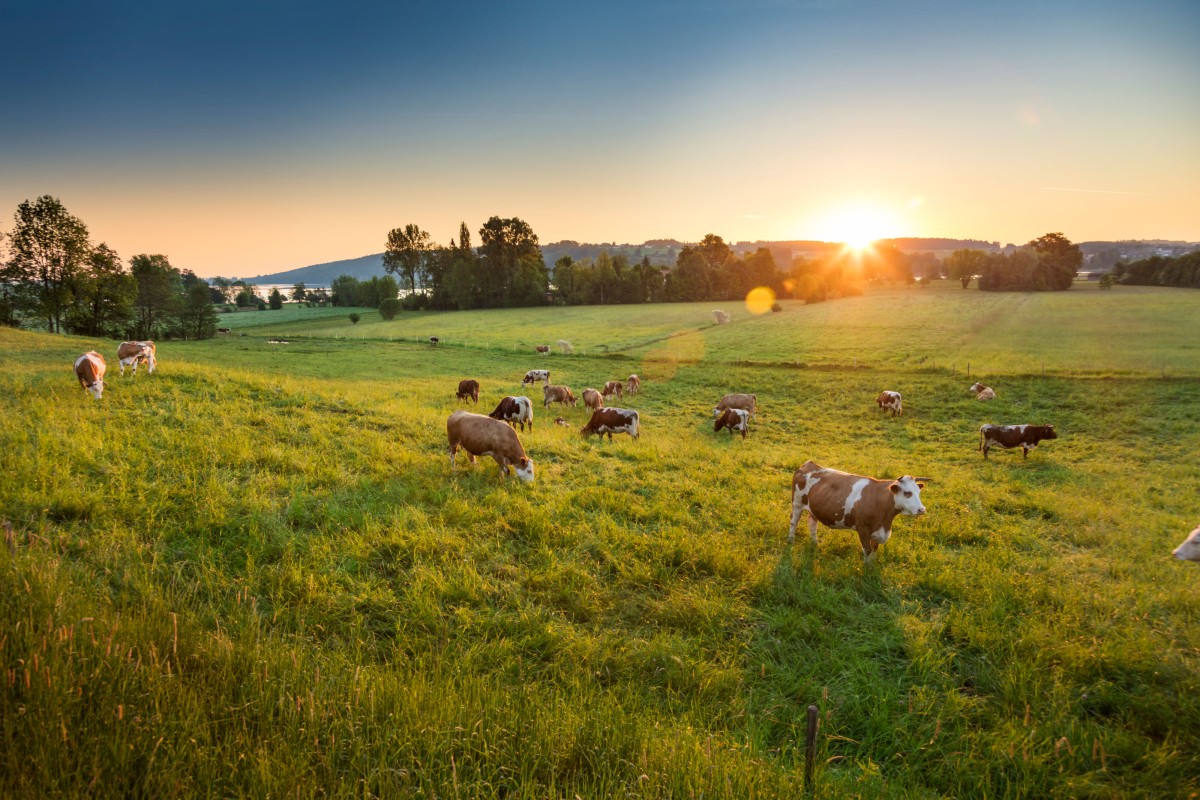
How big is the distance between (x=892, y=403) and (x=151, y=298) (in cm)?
7054

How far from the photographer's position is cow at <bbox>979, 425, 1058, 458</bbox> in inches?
645

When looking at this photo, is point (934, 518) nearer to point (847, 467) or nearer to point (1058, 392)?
point (847, 467)

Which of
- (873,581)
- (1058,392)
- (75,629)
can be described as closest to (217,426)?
(75,629)

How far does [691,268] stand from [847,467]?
79.5 m

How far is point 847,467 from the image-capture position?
1344cm

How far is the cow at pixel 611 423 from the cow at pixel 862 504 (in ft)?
31.0

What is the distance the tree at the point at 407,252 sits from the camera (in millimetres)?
93312

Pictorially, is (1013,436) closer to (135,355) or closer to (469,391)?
(469,391)

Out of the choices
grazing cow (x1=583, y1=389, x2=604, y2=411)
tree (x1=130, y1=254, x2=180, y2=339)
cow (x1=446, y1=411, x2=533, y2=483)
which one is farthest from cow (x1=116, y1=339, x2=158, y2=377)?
tree (x1=130, y1=254, x2=180, y2=339)

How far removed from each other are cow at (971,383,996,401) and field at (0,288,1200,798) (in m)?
11.1

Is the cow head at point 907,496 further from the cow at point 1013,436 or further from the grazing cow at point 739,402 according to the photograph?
the grazing cow at point 739,402

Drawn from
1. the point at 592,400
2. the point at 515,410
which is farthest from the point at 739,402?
the point at 515,410

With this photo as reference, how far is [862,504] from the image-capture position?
732 centimetres

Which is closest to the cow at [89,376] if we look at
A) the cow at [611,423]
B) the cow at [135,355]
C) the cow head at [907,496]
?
the cow at [135,355]
